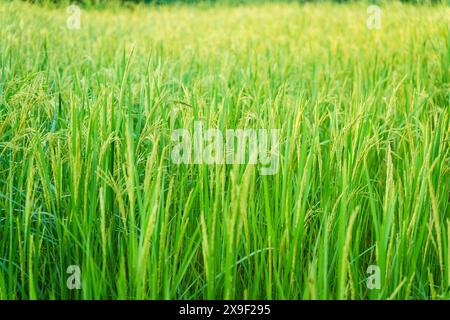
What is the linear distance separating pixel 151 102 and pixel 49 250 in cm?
57

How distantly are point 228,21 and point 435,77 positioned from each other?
115 inches

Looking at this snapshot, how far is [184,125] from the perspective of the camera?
5.55 ft

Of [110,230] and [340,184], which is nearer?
[110,230]

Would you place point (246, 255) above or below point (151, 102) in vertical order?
below

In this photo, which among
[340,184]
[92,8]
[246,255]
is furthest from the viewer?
[92,8]

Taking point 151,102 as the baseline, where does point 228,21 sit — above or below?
above

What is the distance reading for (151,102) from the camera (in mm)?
1787
